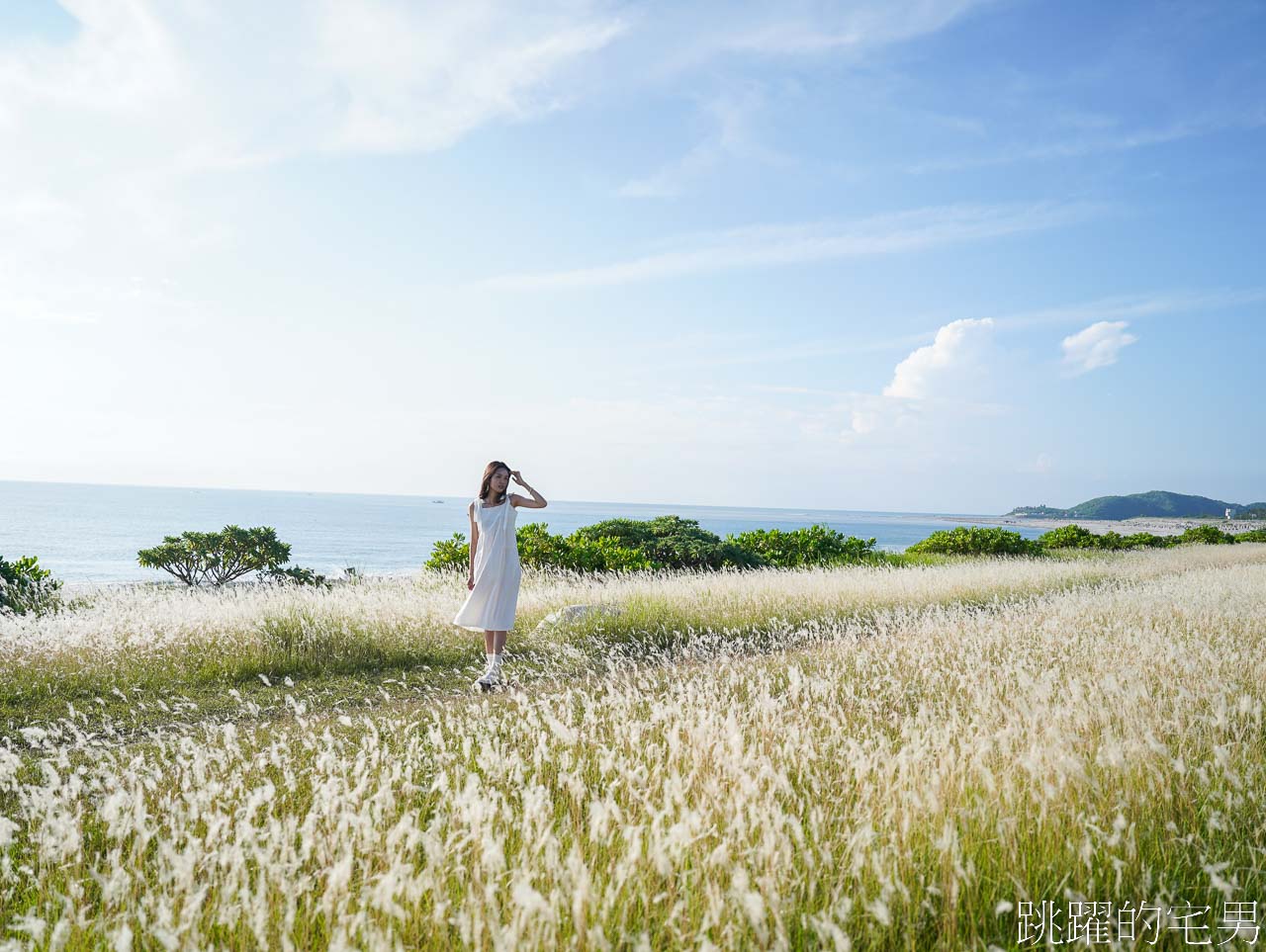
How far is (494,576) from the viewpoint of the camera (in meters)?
7.66

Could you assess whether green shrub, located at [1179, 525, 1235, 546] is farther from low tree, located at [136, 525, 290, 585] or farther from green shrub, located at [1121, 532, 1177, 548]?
low tree, located at [136, 525, 290, 585]

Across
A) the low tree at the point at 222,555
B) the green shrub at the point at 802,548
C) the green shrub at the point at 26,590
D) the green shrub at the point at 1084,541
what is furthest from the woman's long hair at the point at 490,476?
the green shrub at the point at 1084,541

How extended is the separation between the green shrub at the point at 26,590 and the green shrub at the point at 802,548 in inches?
554

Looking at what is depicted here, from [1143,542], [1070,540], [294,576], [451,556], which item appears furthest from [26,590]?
[1143,542]

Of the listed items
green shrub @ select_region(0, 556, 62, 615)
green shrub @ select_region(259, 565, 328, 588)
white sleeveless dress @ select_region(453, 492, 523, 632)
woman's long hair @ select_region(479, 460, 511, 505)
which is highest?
woman's long hair @ select_region(479, 460, 511, 505)

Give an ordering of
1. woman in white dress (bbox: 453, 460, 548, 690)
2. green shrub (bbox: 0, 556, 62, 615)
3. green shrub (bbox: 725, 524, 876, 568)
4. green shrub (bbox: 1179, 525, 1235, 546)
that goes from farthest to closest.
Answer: green shrub (bbox: 1179, 525, 1235, 546), green shrub (bbox: 725, 524, 876, 568), green shrub (bbox: 0, 556, 62, 615), woman in white dress (bbox: 453, 460, 548, 690)

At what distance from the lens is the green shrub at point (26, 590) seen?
10289mm

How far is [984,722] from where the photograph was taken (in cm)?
422

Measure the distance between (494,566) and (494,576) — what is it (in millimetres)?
101

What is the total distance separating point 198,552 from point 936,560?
62.4 feet

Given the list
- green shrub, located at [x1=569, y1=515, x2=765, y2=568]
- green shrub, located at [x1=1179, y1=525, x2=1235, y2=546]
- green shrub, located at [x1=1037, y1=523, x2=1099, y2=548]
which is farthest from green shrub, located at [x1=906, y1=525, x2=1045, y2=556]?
green shrub, located at [x1=1179, y1=525, x2=1235, y2=546]

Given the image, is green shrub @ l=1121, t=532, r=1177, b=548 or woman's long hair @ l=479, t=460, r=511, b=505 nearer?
woman's long hair @ l=479, t=460, r=511, b=505

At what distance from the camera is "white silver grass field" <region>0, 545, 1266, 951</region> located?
239 centimetres

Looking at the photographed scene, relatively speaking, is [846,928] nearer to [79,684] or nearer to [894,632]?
[894,632]
